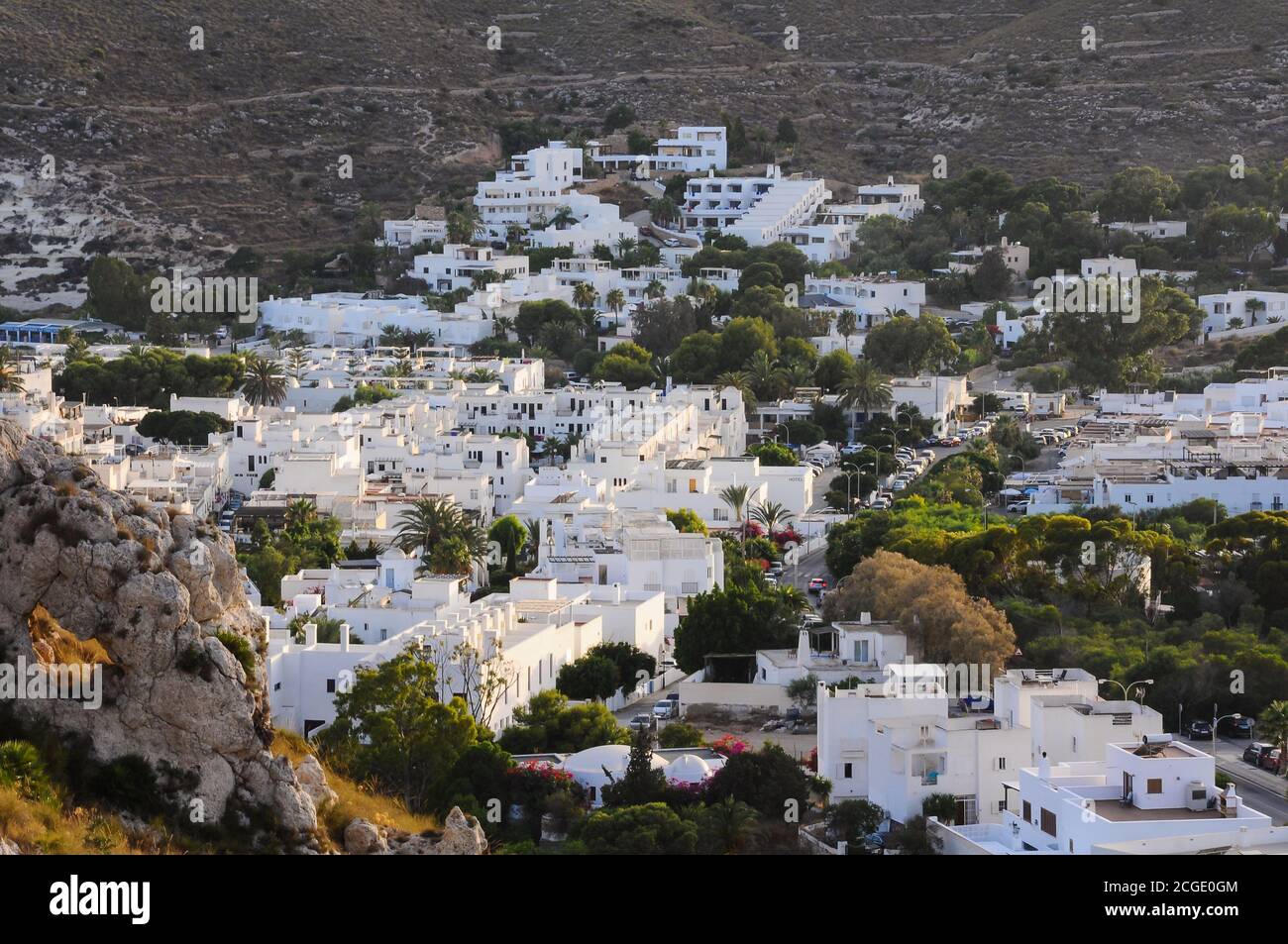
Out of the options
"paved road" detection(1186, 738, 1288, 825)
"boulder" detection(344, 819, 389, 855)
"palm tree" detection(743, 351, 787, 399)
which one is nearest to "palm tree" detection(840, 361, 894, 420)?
"palm tree" detection(743, 351, 787, 399)

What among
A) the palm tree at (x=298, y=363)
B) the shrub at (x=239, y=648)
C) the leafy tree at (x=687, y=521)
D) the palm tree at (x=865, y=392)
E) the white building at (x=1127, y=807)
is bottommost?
the leafy tree at (x=687, y=521)

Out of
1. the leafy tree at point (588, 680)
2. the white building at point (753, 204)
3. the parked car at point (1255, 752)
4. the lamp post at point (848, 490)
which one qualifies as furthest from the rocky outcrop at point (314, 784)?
the white building at point (753, 204)

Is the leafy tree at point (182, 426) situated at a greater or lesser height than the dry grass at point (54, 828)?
lesser

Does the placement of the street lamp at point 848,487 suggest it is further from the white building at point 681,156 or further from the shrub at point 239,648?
the white building at point 681,156

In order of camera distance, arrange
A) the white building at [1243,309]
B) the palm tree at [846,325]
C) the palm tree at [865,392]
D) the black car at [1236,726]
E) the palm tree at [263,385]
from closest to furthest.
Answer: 1. the black car at [1236,726]
2. the palm tree at [865,392]
3. the palm tree at [263,385]
4. the palm tree at [846,325]
5. the white building at [1243,309]

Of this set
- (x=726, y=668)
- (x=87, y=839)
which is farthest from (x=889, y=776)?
(x=87, y=839)

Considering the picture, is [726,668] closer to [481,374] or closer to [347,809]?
[347,809]

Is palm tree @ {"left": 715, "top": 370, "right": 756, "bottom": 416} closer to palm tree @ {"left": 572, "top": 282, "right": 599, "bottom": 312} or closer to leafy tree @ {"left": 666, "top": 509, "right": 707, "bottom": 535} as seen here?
palm tree @ {"left": 572, "top": 282, "right": 599, "bottom": 312}
